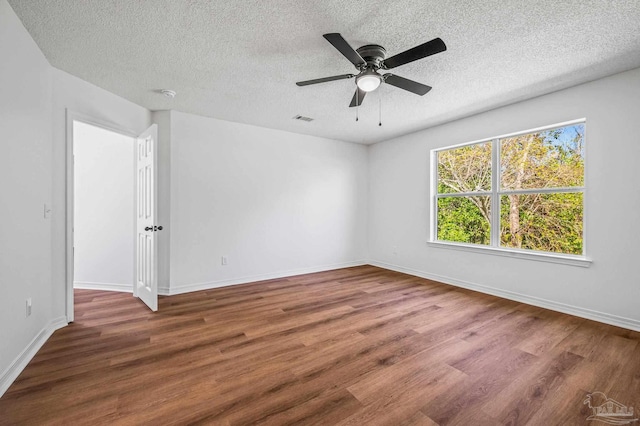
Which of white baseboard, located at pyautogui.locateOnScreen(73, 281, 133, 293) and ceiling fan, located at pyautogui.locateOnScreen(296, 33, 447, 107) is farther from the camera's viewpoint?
white baseboard, located at pyautogui.locateOnScreen(73, 281, 133, 293)

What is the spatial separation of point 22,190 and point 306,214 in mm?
3523

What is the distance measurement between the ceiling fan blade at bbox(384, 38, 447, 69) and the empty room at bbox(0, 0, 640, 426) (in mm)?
22

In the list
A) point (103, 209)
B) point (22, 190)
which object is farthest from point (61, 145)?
point (103, 209)

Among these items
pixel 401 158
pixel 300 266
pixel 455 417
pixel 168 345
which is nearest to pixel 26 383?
pixel 168 345

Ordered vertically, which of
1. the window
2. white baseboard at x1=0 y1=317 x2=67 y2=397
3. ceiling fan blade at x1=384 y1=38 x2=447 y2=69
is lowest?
white baseboard at x1=0 y1=317 x2=67 y2=397

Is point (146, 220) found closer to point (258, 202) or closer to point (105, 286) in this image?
point (105, 286)

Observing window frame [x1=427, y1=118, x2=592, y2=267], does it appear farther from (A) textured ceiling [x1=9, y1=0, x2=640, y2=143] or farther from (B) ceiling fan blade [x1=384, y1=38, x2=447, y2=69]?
(B) ceiling fan blade [x1=384, y1=38, x2=447, y2=69]

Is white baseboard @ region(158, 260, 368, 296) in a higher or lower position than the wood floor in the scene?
higher

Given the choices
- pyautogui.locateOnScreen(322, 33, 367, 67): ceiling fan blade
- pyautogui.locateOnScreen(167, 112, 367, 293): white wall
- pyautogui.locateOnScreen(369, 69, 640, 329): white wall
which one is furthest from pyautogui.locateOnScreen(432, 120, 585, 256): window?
pyautogui.locateOnScreen(322, 33, 367, 67): ceiling fan blade

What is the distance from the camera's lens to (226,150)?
4133 millimetres

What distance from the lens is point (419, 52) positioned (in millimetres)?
1909

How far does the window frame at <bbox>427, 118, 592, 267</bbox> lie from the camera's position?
298cm

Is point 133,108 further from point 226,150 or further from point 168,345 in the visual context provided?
point 168,345

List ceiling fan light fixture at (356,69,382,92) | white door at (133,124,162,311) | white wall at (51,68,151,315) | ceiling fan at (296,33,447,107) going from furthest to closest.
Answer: white door at (133,124,162,311), white wall at (51,68,151,315), ceiling fan light fixture at (356,69,382,92), ceiling fan at (296,33,447,107)
